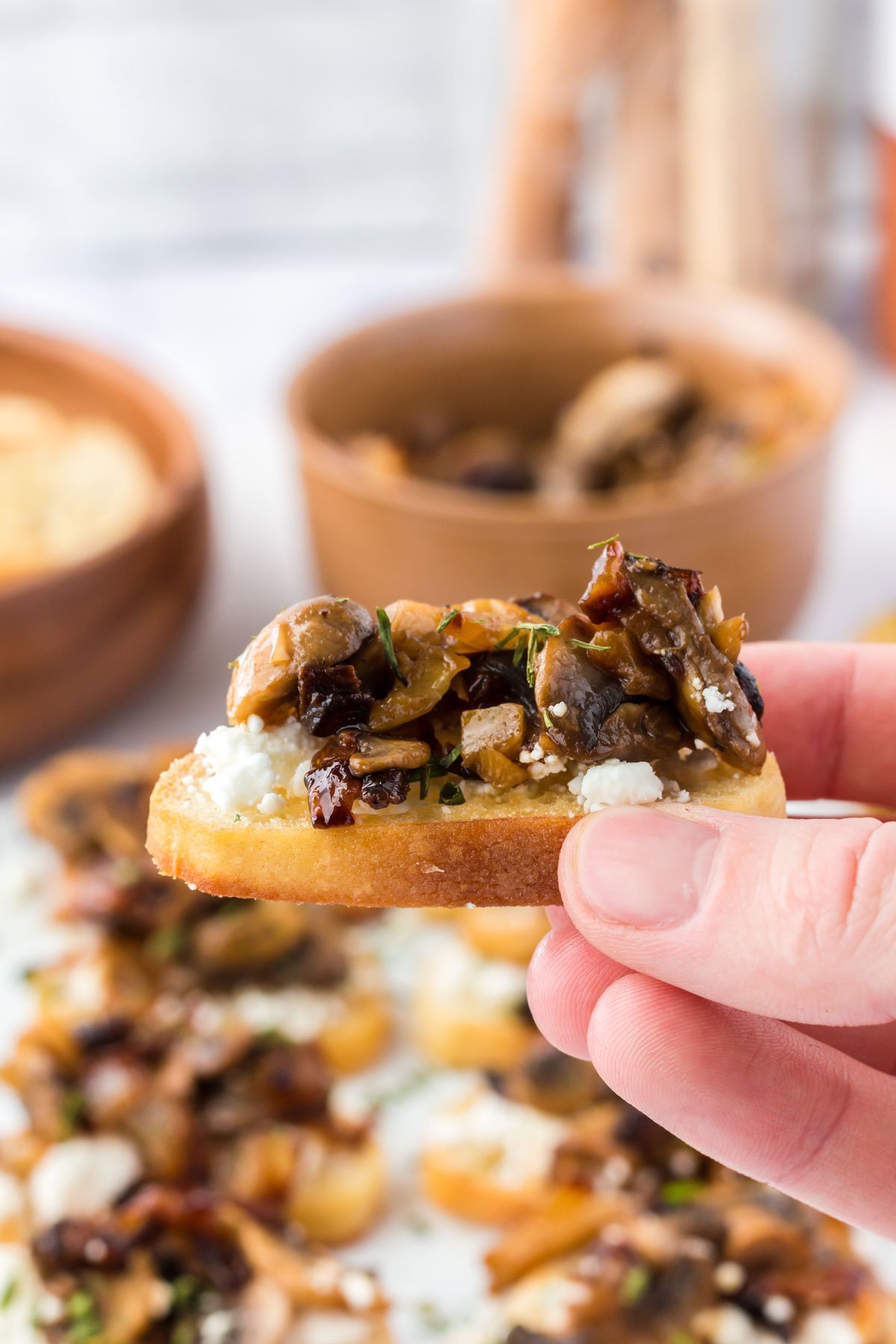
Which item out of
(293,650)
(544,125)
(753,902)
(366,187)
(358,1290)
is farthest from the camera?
(366,187)

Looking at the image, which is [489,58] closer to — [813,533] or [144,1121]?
[813,533]

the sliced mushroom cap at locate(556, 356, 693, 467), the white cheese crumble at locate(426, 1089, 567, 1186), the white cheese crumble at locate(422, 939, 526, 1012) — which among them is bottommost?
the white cheese crumble at locate(426, 1089, 567, 1186)

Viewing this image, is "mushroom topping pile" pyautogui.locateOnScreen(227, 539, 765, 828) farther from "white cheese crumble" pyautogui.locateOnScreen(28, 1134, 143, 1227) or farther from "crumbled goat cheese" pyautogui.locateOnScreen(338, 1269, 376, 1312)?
"white cheese crumble" pyautogui.locateOnScreen(28, 1134, 143, 1227)

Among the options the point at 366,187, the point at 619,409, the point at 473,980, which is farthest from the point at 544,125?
the point at 473,980

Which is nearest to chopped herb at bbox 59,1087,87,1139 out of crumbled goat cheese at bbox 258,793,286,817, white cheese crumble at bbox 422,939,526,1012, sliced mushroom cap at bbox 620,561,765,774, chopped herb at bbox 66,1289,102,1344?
chopped herb at bbox 66,1289,102,1344

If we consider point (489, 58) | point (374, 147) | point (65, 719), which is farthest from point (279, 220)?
point (65, 719)

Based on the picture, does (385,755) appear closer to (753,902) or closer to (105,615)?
(753,902)
